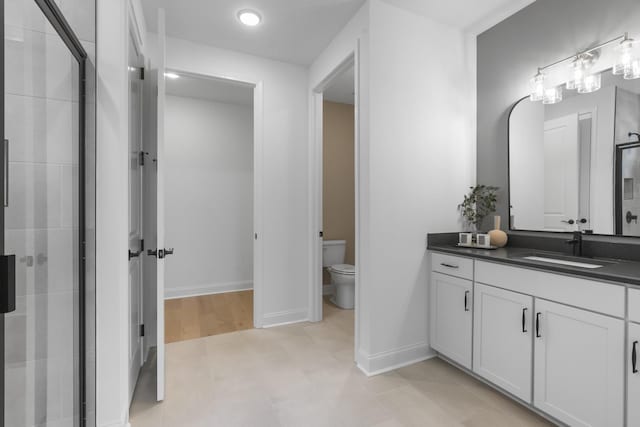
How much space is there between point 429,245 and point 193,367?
1.90 metres

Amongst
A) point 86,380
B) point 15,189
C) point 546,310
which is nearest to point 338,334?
point 546,310

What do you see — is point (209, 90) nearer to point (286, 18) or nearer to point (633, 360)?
point (286, 18)

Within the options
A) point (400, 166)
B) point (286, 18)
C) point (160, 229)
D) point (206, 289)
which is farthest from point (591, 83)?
point (206, 289)

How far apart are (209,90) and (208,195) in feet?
4.20

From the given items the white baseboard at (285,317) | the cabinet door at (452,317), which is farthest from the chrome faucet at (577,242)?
the white baseboard at (285,317)

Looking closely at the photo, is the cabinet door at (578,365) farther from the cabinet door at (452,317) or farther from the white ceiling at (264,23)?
the white ceiling at (264,23)

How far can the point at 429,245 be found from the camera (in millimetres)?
2320

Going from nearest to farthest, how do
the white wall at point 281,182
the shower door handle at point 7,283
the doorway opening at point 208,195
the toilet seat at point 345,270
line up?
the shower door handle at point 7,283
the white wall at point 281,182
the toilet seat at point 345,270
the doorway opening at point 208,195

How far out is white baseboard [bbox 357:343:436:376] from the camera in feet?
6.89

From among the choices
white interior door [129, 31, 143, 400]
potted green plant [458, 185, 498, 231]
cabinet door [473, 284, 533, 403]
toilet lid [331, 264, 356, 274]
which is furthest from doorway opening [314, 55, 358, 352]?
white interior door [129, 31, 143, 400]

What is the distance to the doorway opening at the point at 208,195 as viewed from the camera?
381 cm

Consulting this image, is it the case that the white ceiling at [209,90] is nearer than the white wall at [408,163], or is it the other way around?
the white wall at [408,163]

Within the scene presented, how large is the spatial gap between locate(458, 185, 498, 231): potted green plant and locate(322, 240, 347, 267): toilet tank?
68.6 inches

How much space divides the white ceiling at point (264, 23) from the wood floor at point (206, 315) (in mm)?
2537
